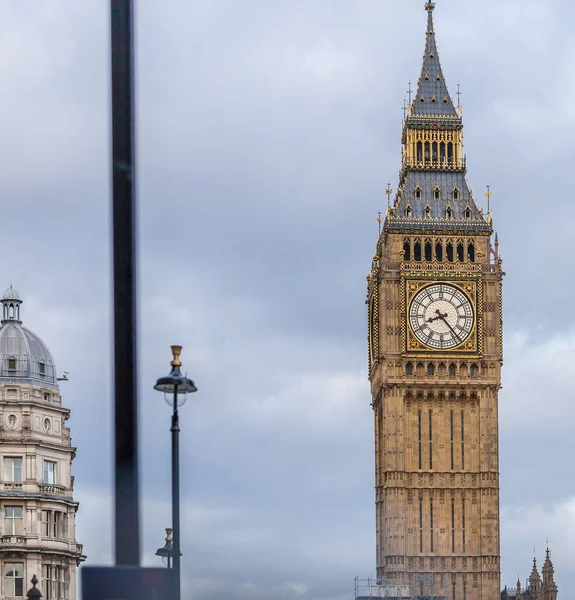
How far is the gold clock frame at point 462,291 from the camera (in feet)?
417

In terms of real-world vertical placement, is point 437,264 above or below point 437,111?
below

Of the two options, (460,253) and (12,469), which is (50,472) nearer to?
(12,469)

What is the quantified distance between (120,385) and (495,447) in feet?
377

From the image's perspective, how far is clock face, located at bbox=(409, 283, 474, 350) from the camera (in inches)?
5012

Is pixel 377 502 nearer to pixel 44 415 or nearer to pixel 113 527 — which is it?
pixel 44 415

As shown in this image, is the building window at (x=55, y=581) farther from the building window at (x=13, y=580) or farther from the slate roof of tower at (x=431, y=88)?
the slate roof of tower at (x=431, y=88)

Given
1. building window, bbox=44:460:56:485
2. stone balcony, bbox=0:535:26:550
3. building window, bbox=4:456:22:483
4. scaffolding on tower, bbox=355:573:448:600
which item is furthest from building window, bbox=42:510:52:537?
scaffolding on tower, bbox=355:573:448:600

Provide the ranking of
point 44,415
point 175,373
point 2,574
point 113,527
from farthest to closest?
1. point 44,415
2. point 2,574
3. point 175,373
4. point 113,527

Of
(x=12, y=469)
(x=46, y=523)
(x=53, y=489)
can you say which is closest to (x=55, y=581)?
(x=46, y=523)

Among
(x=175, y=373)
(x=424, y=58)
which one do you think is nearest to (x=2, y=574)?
(x=175, y=373)

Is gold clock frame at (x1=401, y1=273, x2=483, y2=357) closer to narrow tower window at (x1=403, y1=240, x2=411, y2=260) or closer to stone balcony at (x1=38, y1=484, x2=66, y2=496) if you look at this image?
narrow tower window at (x1=403, y1=240, x2=411, y2=260)

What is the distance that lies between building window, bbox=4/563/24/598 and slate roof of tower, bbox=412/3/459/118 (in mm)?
64006

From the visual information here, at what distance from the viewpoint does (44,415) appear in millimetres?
83375

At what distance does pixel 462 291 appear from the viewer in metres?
128
